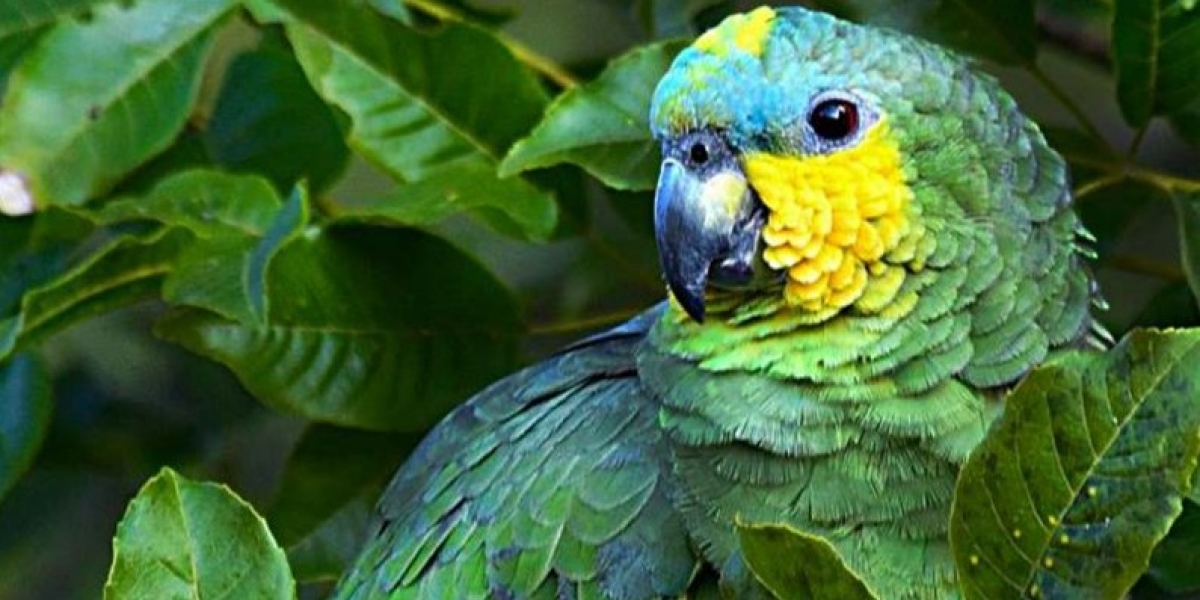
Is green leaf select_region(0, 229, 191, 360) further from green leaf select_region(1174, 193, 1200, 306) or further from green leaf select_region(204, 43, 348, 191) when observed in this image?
green leaf select_region(1174, 193, 1200, 306)

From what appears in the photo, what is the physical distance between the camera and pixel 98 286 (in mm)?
954

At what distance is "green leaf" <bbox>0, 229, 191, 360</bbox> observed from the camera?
93cm

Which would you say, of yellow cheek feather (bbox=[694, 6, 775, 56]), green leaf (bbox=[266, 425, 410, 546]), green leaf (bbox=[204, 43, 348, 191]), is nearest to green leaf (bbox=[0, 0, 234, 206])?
green leaf (bbox=[204, 43, 348, 191])

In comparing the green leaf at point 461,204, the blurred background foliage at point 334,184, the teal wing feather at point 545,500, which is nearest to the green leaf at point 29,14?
the blurred background foliage at point 334,184

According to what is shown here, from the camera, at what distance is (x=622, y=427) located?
0.89 m

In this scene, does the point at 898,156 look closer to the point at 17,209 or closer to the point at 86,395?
the point at 17,209

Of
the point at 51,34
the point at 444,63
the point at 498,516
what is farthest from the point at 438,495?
the point at 51,34

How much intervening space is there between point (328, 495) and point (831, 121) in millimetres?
428

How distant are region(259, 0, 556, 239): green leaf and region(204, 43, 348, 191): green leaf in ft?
0.49

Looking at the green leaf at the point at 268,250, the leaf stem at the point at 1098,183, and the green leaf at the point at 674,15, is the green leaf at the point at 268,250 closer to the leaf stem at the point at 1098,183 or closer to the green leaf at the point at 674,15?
the green leaf at the point at 674,15

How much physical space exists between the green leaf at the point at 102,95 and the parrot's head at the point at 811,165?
33 centimetres

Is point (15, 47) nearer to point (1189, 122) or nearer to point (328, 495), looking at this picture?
point (328, 495)

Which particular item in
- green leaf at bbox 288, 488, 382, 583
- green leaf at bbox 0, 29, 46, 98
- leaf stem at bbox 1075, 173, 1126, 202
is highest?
green leaf at bbox 0, 29, 46, 98

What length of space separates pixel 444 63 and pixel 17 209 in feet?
0.87
